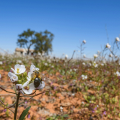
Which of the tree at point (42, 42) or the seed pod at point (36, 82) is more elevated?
the tree at point (42, 42)

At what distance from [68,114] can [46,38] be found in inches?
1243

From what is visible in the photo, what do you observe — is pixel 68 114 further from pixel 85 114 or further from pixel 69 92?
pixel 69 92

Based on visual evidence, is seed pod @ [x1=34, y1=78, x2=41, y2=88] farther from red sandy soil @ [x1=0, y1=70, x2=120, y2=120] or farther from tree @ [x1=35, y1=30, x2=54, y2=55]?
tree @ [x1=35, y1=30, x2=54, y2=55]

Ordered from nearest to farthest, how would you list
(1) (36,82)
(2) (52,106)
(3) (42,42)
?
(1) (36,82)
(2) (52,106)
(3) (42,42)

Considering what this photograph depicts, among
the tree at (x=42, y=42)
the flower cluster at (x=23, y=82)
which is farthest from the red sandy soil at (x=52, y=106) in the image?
the tree at (x=42, y=42)

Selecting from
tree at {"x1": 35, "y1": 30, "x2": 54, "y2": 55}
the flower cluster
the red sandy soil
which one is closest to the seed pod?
the flower cluster

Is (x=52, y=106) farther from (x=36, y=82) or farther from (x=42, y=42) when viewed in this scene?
(x=42, y=42)

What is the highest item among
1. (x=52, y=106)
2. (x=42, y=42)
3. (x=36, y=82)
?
(x=42, y=42)

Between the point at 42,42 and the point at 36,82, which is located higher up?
A: the point at 42,42

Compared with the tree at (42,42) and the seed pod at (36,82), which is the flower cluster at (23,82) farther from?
the tree at (42,42)

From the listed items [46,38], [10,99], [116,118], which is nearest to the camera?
[116,118]

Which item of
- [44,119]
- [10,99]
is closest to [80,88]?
[44,119]

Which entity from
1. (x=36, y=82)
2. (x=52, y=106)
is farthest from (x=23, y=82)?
(x=52, y=106)

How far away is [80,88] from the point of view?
10.8ft
